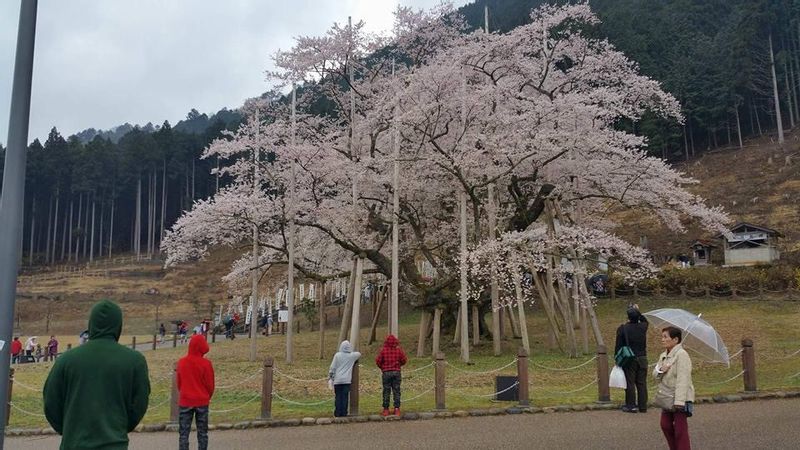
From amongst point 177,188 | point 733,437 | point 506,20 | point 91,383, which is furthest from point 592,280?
point 177,188

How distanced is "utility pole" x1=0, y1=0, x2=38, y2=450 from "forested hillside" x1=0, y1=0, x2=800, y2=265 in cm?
5543

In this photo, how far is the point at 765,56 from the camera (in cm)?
5934

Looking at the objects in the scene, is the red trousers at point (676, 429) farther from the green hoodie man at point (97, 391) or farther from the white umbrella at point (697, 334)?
the green hoodie man at point (97, 391)

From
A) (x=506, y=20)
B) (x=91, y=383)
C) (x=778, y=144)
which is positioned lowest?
(x=91, y=383)

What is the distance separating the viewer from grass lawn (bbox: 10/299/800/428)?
10992mm

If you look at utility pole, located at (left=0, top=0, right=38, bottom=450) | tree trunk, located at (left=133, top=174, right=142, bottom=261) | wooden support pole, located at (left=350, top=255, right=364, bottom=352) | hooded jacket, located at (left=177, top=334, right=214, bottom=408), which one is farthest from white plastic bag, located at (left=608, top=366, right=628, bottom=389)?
tree trunk, located at (left=133, top=174, right=142, bottom=261)

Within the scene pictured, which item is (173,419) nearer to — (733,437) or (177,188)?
(733,437)

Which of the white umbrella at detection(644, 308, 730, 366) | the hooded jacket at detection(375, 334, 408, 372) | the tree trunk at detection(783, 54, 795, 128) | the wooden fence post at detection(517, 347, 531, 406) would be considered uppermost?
the tree trunk at detection(783, 54, 795, 128)

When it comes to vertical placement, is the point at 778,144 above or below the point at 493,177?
above

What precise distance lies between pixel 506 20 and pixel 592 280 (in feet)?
140

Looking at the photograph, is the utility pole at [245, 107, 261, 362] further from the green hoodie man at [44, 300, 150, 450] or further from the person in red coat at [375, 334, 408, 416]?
the green hoodie man at [44, 300, 150, 450]

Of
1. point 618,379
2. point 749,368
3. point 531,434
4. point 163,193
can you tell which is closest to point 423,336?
point 749,368

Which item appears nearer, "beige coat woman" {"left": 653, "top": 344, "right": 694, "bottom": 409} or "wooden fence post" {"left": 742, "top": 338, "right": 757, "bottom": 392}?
"beige coat woman" {"left": 653, "top": 344, "right": 694, "bottom": 409}

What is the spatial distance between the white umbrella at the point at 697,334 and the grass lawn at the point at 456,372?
220cm
